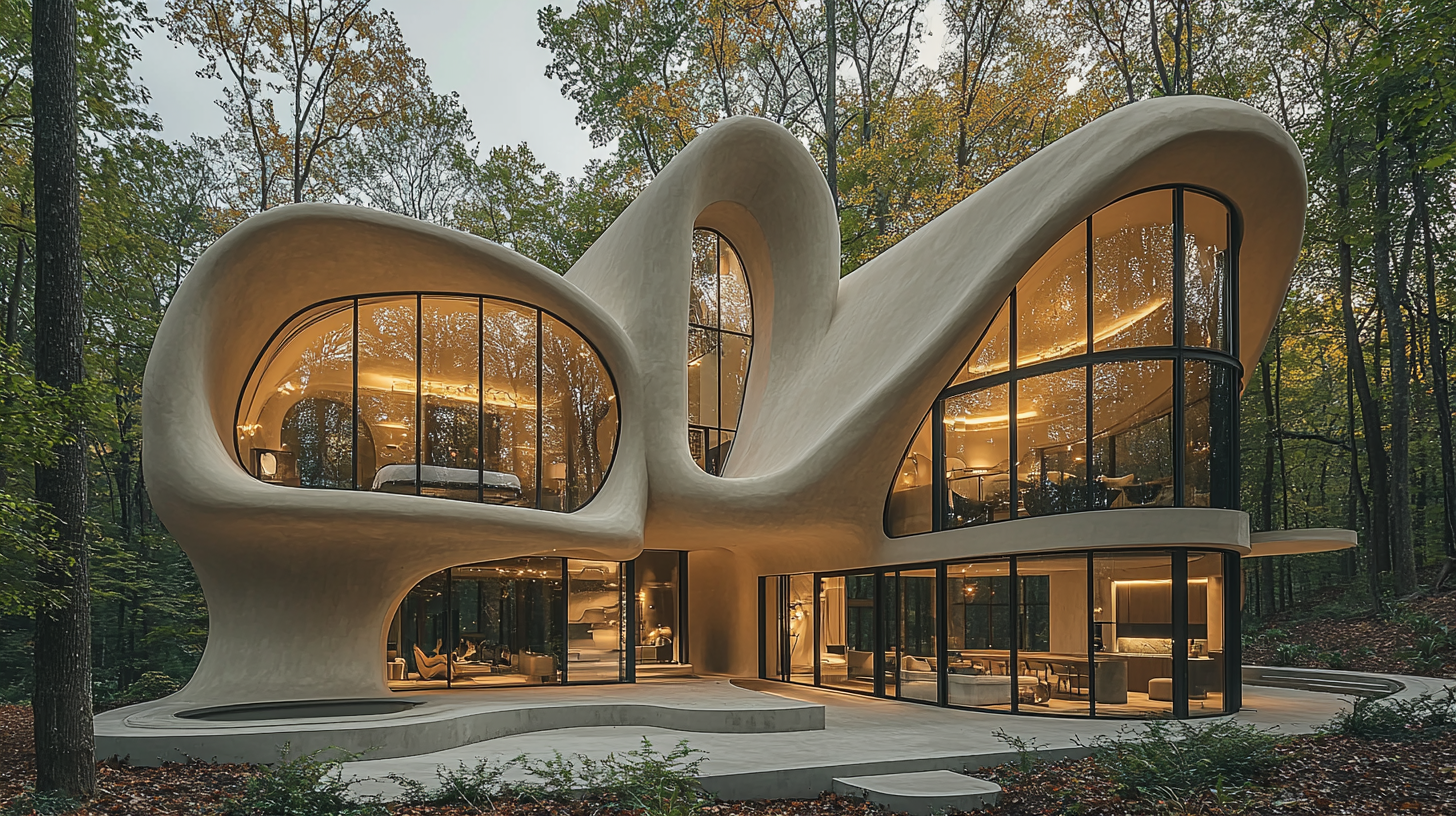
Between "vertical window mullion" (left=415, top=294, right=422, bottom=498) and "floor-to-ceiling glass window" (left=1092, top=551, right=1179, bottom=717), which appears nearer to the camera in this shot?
"floor-to-ceiling glass window" (left=1092, top=551, right=1179, bottom=717)

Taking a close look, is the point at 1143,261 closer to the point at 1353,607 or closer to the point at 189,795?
the point at 189,795

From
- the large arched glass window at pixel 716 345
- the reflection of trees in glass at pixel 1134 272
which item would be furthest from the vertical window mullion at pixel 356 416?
the reflection of trees in glass at pixel 1134 272

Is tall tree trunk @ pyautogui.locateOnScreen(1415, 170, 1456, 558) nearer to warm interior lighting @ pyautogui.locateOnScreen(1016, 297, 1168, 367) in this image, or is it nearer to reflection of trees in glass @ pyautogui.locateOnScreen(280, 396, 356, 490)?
warm interior lighting @ pyautogui.locateOnScreen(1016, 297, 1168, 367)

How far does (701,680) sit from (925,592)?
513 centimetres

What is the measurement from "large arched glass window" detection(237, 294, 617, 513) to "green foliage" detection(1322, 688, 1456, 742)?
1076 cm

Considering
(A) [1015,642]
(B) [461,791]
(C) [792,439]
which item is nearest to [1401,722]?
(A) [1015,642]

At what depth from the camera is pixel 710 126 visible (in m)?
20.2

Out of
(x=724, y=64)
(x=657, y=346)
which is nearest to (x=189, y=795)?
(x=657, y=346)

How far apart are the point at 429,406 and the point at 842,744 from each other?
27.0 feet

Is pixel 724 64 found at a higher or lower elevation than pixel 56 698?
higher

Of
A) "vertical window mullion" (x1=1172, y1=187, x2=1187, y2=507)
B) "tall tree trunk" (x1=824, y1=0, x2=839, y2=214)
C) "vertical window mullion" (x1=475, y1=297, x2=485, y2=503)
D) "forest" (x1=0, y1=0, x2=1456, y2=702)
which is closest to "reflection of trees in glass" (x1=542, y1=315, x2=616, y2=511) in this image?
"vertical window mullion" (x1=475, y1=297, x2=485, y2=503)

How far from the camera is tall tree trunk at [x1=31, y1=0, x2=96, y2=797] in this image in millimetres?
7887

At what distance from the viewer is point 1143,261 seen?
13414 millimetres

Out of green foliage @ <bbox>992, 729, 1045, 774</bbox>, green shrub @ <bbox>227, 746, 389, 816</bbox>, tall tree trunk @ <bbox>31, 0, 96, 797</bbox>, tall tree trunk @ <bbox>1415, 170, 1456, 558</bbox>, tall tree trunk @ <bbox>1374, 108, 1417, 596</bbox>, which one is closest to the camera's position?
green shrub @ <bbox>227, 746, 389, 816</bbox>
